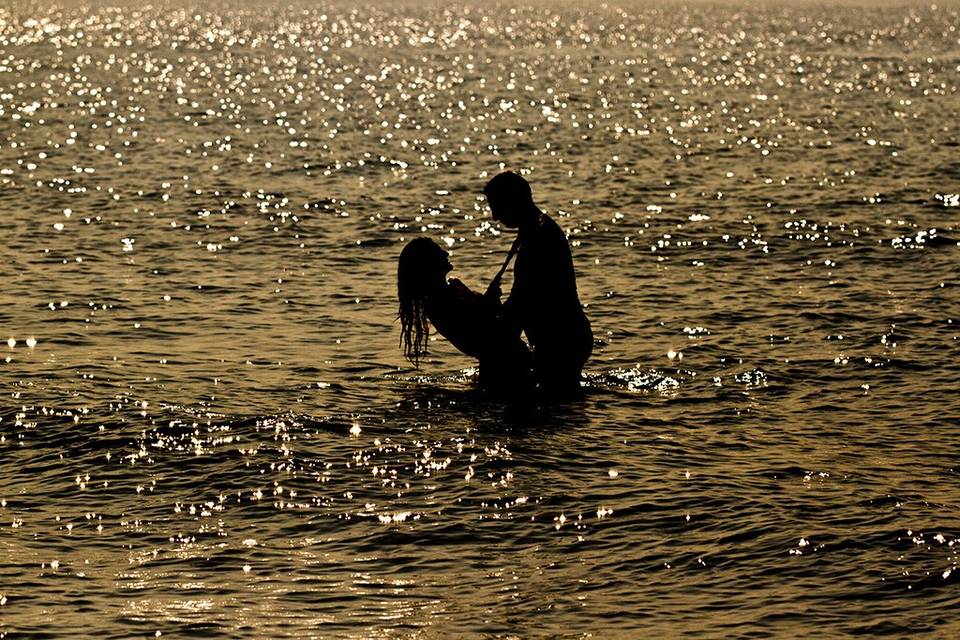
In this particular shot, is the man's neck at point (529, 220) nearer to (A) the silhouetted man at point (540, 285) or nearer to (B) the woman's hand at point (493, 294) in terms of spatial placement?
(A) the silhouetted man at point (540, 285)

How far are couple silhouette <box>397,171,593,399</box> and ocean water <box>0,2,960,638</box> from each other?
1.55ft

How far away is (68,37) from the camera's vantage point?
331 feet

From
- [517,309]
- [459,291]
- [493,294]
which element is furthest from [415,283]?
[517,309]

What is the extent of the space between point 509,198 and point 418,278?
4.66ft

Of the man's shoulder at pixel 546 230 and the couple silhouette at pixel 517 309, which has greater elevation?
the man's shoulder at pixel 546 230

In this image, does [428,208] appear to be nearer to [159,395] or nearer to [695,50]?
[159,395]

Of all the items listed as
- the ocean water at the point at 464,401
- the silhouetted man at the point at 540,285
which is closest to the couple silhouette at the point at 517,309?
the silhouetted man at the point at 540,285

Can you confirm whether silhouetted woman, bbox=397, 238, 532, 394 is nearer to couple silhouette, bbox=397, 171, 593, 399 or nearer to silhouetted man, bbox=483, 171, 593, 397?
couple silhouette, bbox=397, 171, 593, 399

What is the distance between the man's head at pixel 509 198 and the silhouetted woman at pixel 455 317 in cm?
89

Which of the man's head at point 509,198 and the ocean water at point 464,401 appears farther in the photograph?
the man's head at point 509,198

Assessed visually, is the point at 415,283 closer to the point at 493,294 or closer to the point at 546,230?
the point at 493,294

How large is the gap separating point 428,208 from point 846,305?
36.6 ft

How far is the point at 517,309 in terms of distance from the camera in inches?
605

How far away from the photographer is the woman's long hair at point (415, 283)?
15.8m
